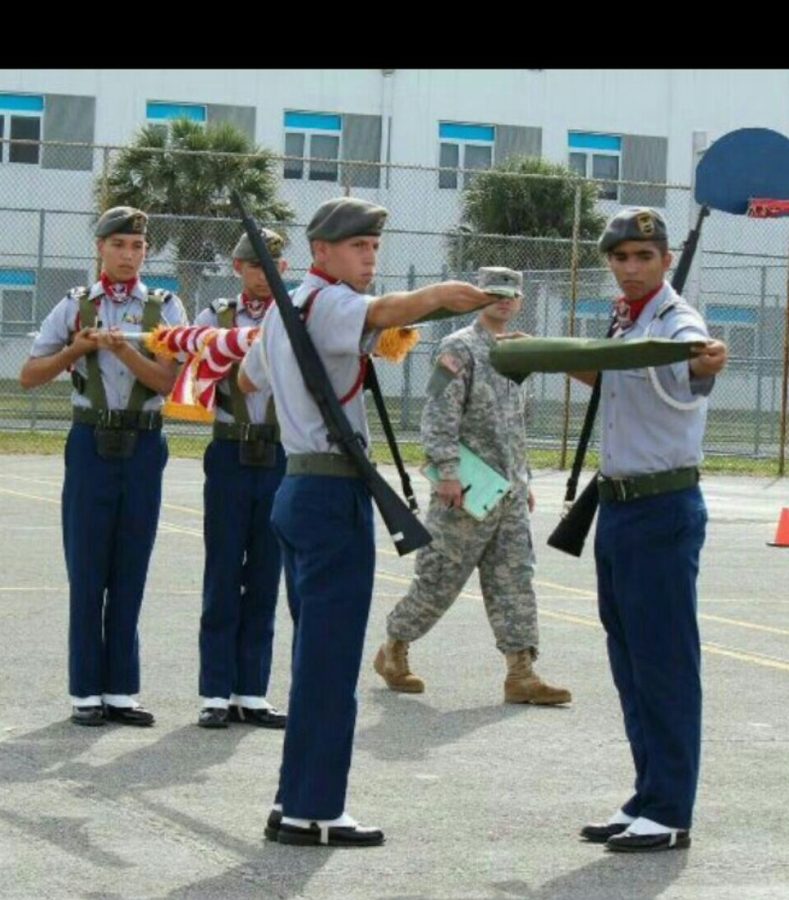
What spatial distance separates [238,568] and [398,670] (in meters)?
1.25

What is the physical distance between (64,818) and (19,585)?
713 cm

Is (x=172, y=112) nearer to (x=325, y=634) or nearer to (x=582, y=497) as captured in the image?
(x=582, y=497)

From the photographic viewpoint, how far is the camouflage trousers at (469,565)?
9.75m

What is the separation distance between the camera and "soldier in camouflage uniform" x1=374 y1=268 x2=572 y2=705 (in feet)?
31.2

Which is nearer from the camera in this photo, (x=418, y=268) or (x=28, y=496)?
(x=28, y=496)

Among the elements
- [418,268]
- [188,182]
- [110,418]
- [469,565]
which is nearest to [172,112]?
[188,182]

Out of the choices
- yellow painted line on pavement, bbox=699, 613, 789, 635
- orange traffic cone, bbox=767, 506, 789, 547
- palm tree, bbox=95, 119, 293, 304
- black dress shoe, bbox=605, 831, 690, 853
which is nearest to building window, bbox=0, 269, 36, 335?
palm tree, bbox=95, 119, 293, 304

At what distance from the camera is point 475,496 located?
9.57 metres

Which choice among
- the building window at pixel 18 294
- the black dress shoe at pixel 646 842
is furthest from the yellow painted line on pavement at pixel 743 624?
the building window at pixel 18 294

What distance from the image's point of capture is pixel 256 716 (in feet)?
28.2

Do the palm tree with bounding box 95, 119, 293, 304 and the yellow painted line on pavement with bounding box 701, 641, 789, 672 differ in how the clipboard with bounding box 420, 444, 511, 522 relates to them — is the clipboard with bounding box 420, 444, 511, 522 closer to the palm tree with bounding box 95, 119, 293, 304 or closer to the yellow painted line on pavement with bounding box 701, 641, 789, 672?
the yellow painted line on pavement with bounding box 701, 641, 789, 672

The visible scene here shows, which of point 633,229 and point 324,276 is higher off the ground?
point 633,229
